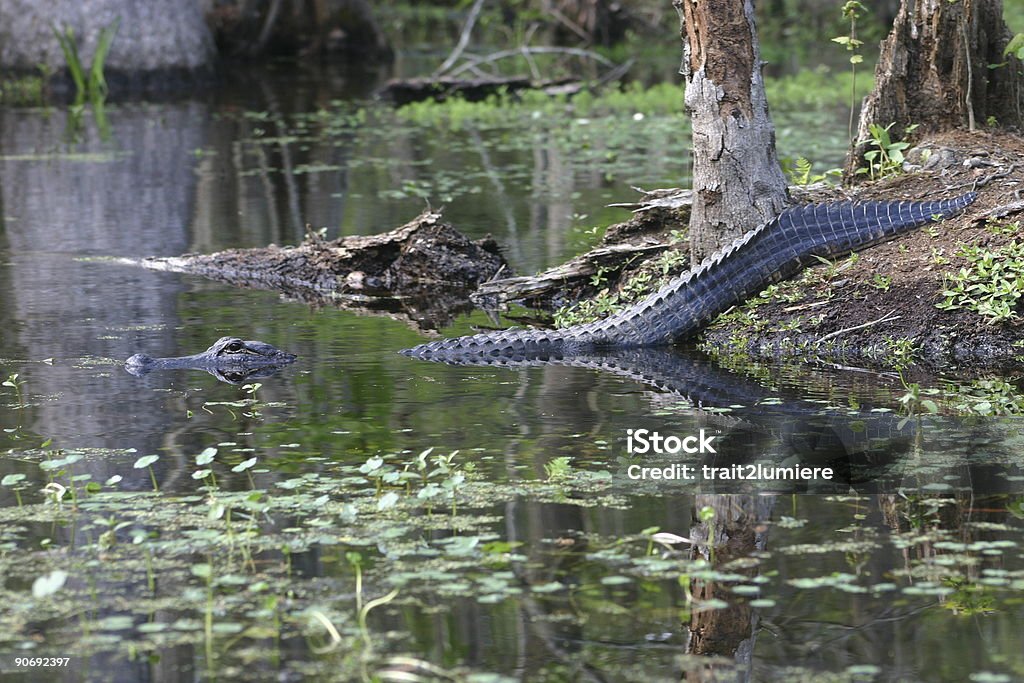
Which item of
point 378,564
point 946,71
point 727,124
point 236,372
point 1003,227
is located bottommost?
point 236,372

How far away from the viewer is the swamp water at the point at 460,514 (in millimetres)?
4422

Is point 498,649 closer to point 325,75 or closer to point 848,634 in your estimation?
point 848,634

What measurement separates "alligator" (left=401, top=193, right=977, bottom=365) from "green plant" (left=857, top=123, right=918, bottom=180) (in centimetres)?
112

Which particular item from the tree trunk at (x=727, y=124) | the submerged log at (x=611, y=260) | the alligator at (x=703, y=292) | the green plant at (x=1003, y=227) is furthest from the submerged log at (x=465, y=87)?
the green plant at (x=1003, y=227)

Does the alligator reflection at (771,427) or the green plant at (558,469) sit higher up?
the green plant at (558,469)

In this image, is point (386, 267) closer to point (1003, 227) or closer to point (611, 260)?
point (611, 260)

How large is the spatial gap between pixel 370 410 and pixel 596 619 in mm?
2958

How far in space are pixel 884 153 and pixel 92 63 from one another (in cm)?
1751

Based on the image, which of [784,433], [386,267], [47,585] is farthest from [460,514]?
[386,267]

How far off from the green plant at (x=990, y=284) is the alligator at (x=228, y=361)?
3593mm

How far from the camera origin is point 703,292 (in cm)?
883

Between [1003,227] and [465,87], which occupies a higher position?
[465,87]

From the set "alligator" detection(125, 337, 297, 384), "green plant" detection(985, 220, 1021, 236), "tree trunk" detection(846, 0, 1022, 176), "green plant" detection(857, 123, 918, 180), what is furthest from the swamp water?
"tree trunk" detection(846, 0, 1022, 176)

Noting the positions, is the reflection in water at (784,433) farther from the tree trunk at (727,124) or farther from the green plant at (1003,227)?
the green plant at (1003,227)
